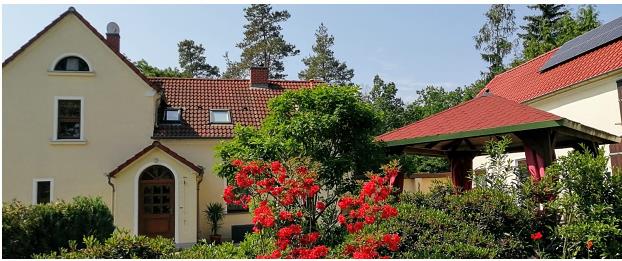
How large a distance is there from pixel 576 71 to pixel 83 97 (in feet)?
56.2

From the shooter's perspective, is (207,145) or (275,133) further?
(207,145)

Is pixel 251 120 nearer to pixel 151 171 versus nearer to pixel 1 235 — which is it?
pixel 151 171

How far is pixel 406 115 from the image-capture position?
3731 cm

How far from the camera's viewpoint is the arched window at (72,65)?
17.4 meters

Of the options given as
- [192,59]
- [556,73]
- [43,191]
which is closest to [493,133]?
[556,73]

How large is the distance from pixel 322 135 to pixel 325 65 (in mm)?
36050

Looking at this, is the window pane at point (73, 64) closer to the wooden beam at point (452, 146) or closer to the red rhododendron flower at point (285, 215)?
the red rhododendron flower at point (285, 215)

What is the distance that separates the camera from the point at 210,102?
2025 centimetres

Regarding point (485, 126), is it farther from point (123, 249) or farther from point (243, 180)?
point (123, 249)

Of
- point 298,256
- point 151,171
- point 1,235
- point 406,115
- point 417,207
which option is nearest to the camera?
point 298,256

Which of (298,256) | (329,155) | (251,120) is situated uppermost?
(251,120)

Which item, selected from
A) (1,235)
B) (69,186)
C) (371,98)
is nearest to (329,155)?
(1,235)

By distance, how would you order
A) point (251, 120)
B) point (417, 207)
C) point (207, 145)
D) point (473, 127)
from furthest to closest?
point (251, 120), point (207, 145), point (473, 127), point (417, 207)

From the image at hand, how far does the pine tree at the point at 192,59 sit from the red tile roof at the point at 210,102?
2845cm
